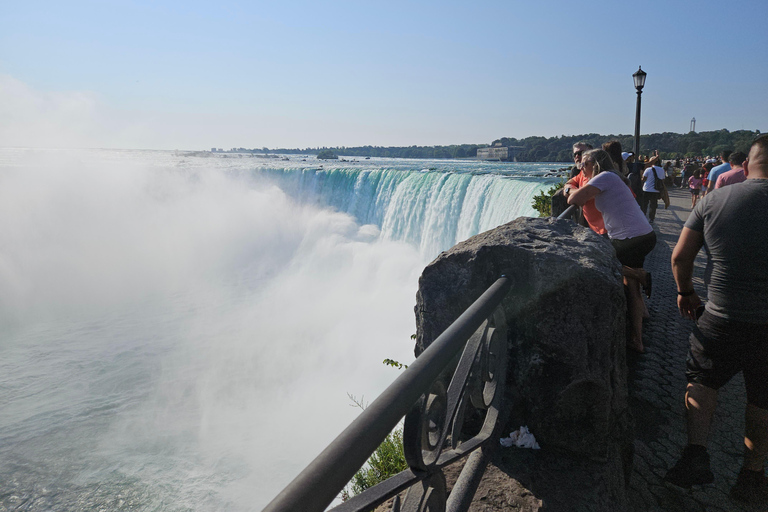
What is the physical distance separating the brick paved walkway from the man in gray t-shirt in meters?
0.11

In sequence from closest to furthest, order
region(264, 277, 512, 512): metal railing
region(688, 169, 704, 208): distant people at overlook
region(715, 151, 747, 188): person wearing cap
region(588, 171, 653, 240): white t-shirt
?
region(264, 277, 512, 512): metal railing, region(588, 171, 653, 240): white t-shirt, region(715, 151, 747, 188): person wearing cap, region(688, 169, 704, 208): distant people at overlook

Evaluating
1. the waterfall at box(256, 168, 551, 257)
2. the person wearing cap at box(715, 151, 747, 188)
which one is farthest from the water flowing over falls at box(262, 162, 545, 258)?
the person wearing cap at box(715, 151, 747, 188)

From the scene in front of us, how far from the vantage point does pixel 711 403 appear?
240 centimetres

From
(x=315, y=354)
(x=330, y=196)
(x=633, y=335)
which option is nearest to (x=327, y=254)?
(x=330, y=196)

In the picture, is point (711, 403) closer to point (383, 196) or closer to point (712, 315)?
point (712, 315)

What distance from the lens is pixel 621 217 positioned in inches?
156

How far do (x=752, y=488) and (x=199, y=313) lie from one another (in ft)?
63.6

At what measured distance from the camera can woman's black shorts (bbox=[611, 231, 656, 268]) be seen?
155 inches

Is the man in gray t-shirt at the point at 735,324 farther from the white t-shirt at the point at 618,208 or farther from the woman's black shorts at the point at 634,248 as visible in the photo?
the woman's black shorts at the point at 634,248

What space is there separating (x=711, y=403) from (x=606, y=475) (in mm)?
885

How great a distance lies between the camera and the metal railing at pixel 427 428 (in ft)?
2.33

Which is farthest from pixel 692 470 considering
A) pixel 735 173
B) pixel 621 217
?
pixel 735 173

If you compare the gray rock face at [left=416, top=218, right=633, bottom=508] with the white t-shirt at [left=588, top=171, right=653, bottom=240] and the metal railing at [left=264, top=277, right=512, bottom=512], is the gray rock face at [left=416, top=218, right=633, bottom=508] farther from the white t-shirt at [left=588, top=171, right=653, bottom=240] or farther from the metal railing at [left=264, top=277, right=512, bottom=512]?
the white t-shirt at [left=588, top=171, right=653, bottom=240]

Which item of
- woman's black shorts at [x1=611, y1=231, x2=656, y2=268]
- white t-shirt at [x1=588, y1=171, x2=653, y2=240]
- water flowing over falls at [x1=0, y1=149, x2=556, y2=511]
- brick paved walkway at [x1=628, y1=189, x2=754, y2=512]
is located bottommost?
water flowing over falls at [x1=0, y1=149, x2=556, y2=511]
